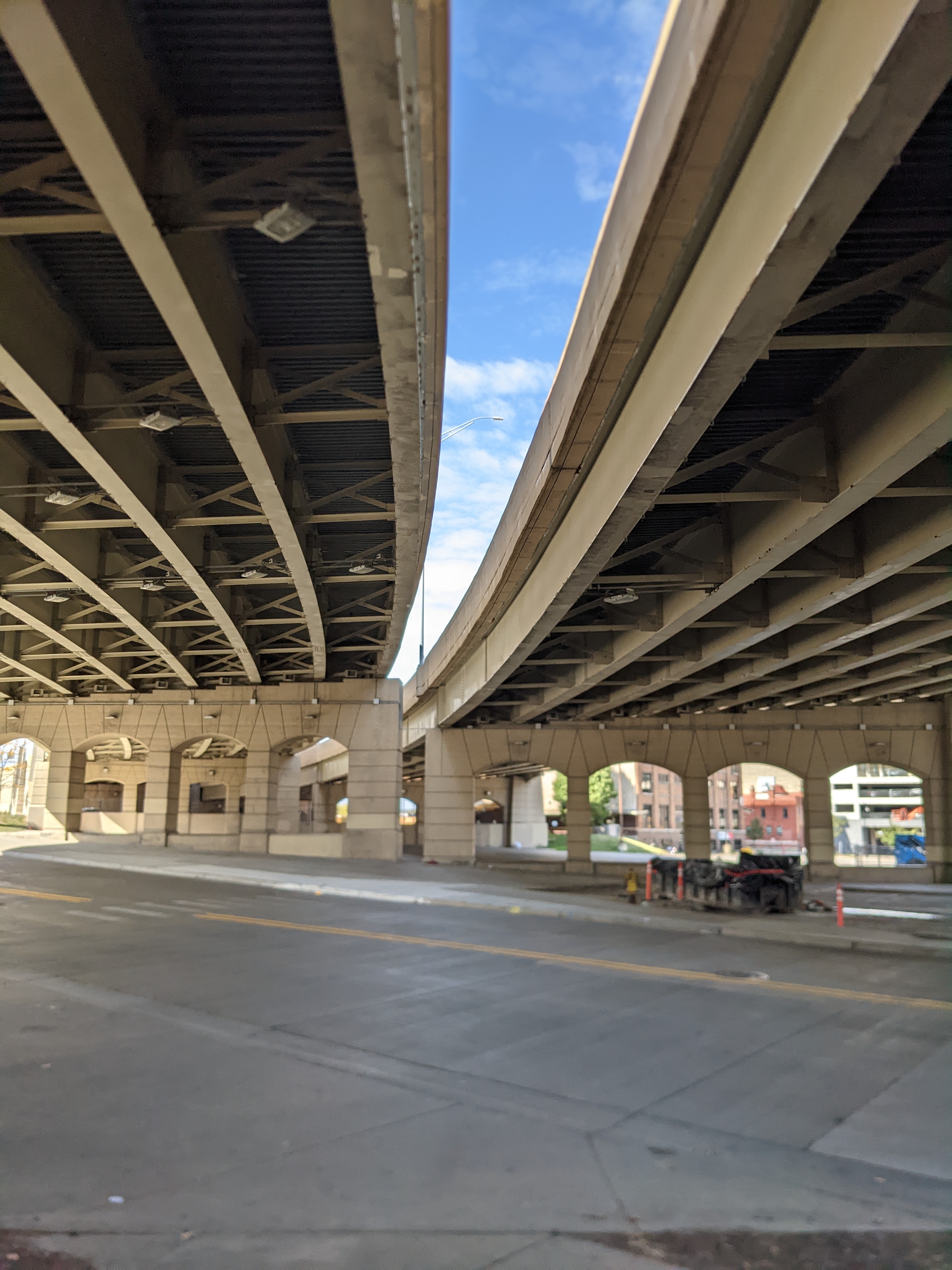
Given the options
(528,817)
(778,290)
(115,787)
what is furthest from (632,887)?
(115,787)

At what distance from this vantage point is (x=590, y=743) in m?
38.0

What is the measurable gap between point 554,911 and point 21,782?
338 ft

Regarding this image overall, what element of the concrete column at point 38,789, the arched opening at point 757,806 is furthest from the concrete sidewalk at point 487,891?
the arched opening at point 757,806

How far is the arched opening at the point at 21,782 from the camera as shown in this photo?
6600cm

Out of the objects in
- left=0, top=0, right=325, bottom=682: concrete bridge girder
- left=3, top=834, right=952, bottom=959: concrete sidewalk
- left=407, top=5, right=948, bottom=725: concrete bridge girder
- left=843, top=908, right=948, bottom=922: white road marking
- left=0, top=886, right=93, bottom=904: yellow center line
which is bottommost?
left=843, top=908, right=948, bottom=922: white road marking

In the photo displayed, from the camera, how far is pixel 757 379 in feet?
31.0

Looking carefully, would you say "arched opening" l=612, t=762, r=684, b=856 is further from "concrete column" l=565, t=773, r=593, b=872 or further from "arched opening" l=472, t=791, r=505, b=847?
"concrete column" l=565, t=773, r=593, b=872

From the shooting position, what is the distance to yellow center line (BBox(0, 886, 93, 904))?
17984mm

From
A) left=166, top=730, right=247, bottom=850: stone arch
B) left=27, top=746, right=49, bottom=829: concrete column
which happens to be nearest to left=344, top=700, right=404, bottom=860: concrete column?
left=166, top=730, right=247, bottom=850: stone arch

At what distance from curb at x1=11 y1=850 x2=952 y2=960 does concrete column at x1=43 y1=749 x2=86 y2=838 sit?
12.6m

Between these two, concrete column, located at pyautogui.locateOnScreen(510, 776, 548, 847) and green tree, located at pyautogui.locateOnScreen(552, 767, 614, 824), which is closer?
concrete column, located at pyautogui.locateOnScreen(510, 776, 548, 847)

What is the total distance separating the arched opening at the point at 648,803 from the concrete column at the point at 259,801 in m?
81.5

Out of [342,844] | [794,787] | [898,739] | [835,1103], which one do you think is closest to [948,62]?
[835,1103]

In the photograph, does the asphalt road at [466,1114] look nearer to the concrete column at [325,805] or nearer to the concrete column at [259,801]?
the concrete column at [259,801]
